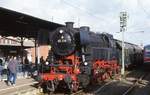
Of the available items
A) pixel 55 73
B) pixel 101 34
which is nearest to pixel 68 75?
pixel 55 73

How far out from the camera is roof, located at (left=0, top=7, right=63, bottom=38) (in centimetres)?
1988

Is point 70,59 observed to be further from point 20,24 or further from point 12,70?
point 20,24

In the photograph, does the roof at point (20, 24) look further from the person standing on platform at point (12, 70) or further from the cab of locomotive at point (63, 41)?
the person standing on platform at point (12, 70)

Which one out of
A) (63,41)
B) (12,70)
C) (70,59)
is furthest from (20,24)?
(70,59)

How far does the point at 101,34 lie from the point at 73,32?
559 centimetres

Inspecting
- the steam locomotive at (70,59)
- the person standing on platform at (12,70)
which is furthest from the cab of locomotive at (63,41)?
the person standing on platform at (12,70)

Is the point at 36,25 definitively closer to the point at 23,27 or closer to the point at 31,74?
the point at 23,27

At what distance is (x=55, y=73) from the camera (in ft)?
60.4

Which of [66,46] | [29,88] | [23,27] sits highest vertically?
[23,27]

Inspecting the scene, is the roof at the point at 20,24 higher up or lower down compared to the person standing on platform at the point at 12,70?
higher up

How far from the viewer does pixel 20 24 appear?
23.9 m

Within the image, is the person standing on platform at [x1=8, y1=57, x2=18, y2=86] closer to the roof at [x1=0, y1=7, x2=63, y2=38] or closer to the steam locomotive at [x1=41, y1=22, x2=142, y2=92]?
the steam locomotive at [x1=41, y1=22, x2=142, y2=92]

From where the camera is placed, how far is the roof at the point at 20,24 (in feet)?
65.2


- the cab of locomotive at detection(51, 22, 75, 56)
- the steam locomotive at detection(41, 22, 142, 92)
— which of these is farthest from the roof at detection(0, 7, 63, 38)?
the steam locomotive at detection(41, 22, 142, 92)
